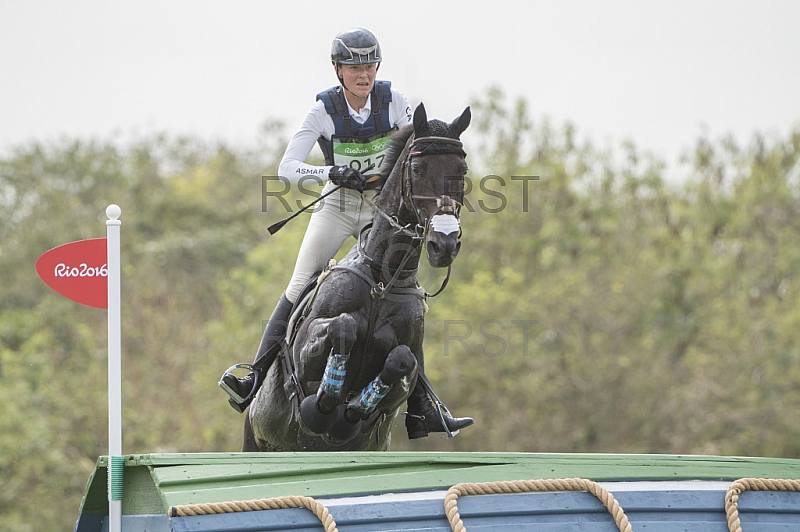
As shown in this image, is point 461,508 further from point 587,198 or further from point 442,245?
point 587,198

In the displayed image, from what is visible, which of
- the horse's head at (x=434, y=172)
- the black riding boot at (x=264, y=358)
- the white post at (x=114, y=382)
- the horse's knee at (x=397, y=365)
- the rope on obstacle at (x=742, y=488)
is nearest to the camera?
the rope on obstacle at (x=742, y=488)

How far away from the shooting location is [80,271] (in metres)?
5.46

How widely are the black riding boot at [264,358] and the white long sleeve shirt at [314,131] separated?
2.82 ft

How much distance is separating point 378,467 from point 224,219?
73.7 ft

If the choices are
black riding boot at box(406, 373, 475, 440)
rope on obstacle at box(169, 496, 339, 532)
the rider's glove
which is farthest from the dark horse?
rope on obstacle at box(169, 496, 339, 532)

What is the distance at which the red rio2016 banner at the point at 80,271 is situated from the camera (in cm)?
543

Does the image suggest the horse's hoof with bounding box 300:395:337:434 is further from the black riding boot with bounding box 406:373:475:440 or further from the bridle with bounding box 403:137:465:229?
the bridle with bounding box 403:137:465:229

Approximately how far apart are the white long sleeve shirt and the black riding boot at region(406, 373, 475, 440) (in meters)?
1.34

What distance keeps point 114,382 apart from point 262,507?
3.79 feet

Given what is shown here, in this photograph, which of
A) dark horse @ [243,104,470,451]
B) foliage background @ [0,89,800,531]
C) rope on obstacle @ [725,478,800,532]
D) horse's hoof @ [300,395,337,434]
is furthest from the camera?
foliage background @ [0,89,800,531]

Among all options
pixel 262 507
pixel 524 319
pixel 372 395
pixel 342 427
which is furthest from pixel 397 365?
pixel 524 319

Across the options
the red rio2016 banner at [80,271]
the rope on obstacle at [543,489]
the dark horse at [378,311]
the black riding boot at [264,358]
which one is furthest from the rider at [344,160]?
the rope on obstacle at [543,489]

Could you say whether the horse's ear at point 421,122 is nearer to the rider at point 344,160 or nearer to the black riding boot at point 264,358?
the rider at point 344,160

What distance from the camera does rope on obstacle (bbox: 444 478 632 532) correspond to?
4500mm
